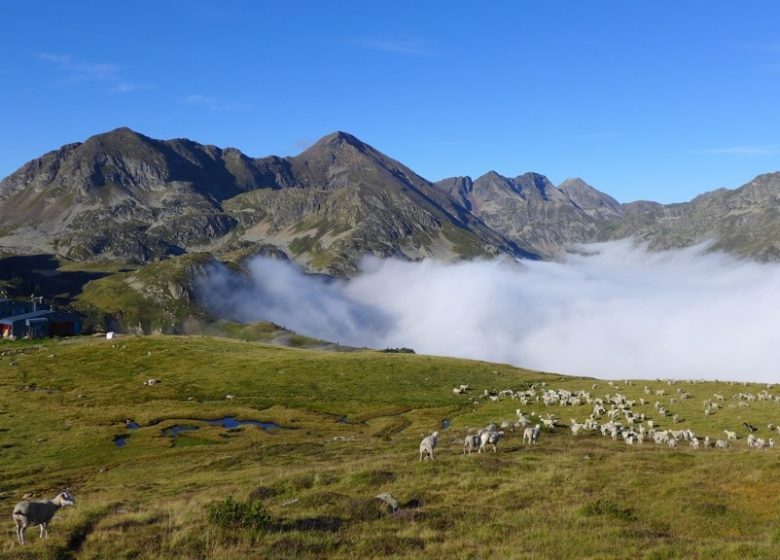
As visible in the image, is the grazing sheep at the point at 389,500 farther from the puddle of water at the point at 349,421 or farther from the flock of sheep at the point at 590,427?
the puddle of water at the point at 349,421

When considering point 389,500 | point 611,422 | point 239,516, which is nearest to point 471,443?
point 389,500

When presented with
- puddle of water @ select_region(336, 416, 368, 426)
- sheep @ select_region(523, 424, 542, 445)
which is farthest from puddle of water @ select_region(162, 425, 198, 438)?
sheep @ select_region(523, 424, 542, 445)

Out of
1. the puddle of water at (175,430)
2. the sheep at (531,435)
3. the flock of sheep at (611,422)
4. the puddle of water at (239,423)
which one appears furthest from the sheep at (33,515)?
the puddle of water at (239,423)

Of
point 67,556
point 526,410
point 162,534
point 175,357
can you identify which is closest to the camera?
point 67,556

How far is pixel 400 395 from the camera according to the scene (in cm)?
9125

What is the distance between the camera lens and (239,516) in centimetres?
2295

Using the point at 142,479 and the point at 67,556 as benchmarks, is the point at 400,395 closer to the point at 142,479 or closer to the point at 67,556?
the point at 142,479

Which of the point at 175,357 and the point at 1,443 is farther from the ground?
the point at 175,357

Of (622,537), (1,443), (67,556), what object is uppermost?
(622,537)

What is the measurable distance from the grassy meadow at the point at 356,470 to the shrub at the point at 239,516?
40cm

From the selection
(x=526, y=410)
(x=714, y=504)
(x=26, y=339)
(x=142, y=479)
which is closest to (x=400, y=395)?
(x=526, y=410)

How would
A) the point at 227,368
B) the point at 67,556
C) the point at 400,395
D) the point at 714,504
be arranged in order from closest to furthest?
the point at 67,556
the point at 714,504
the point at 400,395
the point at 227,368

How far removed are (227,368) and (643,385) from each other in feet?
242

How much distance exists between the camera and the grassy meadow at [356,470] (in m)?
21.1
